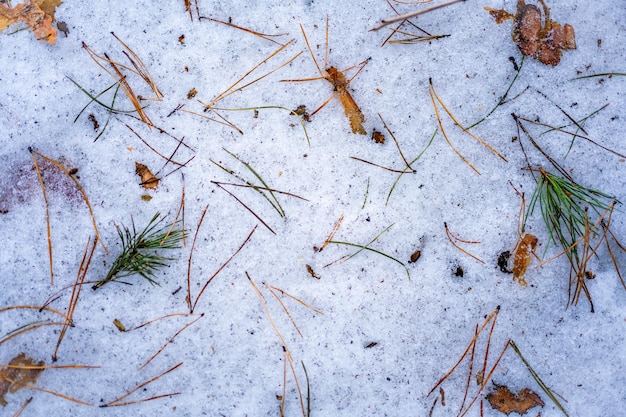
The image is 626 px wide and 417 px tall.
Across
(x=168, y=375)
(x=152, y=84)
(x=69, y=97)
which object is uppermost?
(x=152, y=84)

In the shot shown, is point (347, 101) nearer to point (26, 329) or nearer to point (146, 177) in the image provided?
point (146, 177)

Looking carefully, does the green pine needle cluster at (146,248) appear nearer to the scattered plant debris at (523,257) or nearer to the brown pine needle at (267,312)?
the brown pine needle at (267,312)

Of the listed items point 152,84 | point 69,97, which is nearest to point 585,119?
point 152,84

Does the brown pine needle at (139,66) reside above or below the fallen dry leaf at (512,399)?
above

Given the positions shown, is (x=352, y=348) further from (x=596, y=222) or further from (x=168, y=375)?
(x=596, y=222)

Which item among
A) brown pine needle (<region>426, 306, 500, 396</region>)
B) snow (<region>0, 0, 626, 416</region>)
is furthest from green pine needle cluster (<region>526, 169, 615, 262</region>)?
brown pine needle (<region>426, 306, 500, 396</region>)

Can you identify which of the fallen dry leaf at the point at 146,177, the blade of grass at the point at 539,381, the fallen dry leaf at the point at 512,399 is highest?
the fallen dry leaf at the point at 146,177

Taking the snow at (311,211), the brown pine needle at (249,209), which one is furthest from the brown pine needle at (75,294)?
the brown pine needle at (249,209)
